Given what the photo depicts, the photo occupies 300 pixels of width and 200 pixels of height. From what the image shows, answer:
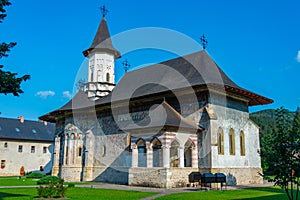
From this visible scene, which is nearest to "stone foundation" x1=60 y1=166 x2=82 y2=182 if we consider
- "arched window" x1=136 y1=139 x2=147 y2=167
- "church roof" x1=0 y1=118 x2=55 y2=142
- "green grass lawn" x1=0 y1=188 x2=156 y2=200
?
"arched window" x1=136 y1=139 x2=147 y2=167

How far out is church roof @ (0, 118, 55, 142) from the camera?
131 ft

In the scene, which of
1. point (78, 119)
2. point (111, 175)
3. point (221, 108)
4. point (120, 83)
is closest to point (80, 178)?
point (111, 175)

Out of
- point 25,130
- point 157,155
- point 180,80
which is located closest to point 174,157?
point 157,155

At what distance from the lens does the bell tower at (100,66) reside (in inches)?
1172

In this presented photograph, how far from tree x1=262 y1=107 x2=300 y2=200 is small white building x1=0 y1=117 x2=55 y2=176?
36916 millimetres

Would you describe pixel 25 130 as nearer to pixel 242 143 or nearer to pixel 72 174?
pixel 72 174

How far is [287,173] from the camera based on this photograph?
8.28 meters

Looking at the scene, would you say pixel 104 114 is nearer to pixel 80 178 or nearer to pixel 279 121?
pixel 80 178

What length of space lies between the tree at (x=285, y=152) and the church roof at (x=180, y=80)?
8769 millimetres

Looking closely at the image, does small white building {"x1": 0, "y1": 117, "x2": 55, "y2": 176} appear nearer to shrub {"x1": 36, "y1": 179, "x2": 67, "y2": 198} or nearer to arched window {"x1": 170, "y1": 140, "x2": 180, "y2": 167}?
arched window {"x1": 170, "y1": 140, "x2": 180, "y2": 167}

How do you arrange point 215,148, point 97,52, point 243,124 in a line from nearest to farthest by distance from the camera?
point 215,148, point 243,124, point 97,52

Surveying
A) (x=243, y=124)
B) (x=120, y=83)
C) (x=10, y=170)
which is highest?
(x=120, y=83)

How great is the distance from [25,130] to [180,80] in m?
29.8

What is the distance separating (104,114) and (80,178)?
5444 mm
